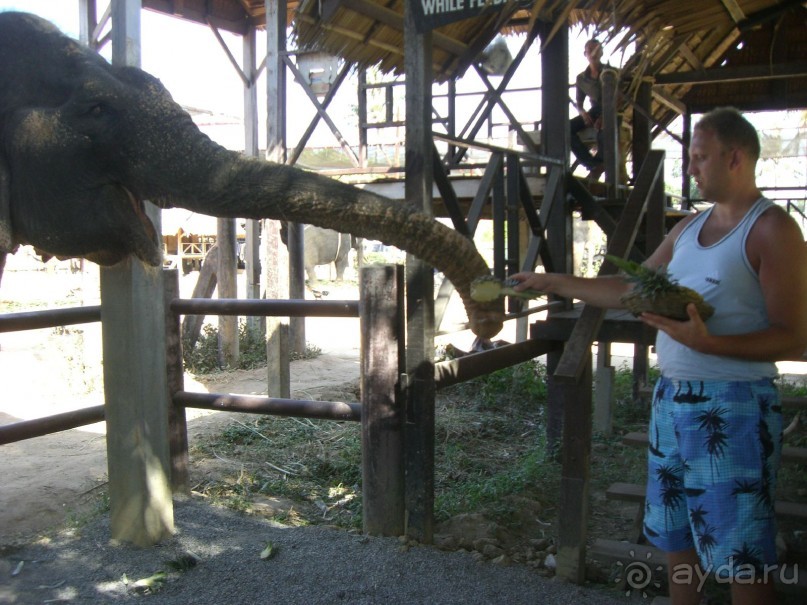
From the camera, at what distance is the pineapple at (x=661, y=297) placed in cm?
228

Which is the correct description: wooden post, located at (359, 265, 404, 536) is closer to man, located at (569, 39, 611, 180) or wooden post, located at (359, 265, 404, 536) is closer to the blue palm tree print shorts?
the blue palm tree print shorts

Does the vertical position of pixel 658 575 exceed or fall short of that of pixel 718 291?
it falls short

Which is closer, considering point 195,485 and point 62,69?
point 62,69

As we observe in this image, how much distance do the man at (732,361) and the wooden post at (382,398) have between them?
176 cm

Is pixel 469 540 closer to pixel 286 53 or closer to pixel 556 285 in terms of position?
pixel 556 285

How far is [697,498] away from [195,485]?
3.89 metres

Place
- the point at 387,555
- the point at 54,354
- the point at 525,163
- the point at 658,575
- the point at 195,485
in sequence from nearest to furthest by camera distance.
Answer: the point at 658,575
the point at 387,555
the point at 195,485
the point at 525,163
the point at 54,354

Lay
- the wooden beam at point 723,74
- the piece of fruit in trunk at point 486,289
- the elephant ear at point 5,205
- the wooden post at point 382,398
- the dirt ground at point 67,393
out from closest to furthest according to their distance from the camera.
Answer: the elephant ear at point 5,205 < the piece of fruit in trunk at point 486,289 < the wooden post at point 382,398 < the dirt ground at point 67,393 < the wooden beam at point 723,74

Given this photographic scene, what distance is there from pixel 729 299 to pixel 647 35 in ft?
11.2

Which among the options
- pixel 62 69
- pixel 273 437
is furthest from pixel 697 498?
pixel 273 437

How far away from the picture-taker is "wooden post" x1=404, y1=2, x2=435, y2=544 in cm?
400

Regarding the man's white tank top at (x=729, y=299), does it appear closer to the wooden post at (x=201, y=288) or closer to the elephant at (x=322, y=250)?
the wooden post at (x=201, y=288)

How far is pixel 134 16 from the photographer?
424 centimetres

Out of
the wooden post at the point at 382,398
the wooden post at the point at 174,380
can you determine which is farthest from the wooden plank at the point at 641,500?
the wooden post at the point at 174,380
